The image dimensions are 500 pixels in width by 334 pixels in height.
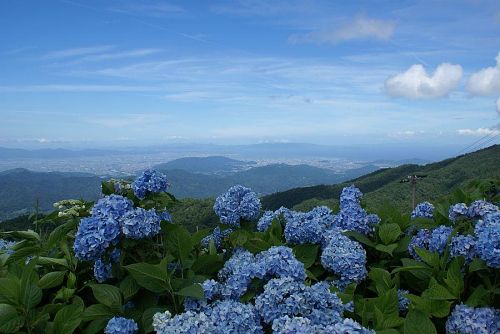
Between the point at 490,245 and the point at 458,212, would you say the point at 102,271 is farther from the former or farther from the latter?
the point at 458,212

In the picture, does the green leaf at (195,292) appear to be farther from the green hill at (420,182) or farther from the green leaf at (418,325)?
the green hill at (420,182)

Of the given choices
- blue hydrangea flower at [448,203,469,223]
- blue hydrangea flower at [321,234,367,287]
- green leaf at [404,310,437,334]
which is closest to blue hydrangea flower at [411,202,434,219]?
blue hydrangea flower at [448,203,469,223]

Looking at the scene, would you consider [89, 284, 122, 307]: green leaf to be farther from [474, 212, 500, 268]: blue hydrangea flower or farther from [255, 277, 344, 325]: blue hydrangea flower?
[474, 212, 500, 268]: blue hydrangea flower

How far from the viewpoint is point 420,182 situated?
4186 inches

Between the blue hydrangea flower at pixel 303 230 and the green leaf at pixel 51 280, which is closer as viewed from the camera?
the green leaf at pixel 51 280

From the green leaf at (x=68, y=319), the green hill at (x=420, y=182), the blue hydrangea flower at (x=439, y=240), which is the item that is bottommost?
the green hill at (x=420, y=182)

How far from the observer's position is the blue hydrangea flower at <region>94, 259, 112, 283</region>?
133 inches

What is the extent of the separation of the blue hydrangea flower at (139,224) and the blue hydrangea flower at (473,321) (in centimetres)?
227

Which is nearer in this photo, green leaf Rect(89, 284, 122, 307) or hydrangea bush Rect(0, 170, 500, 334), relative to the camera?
hydrangea bush Rect(0, 170, 500, 334)

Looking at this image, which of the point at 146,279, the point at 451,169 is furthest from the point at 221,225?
the point at 451,169

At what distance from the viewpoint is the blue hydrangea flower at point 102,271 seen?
3.37m

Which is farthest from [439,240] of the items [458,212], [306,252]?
[306,252]

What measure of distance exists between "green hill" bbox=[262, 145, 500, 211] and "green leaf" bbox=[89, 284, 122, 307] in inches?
3589

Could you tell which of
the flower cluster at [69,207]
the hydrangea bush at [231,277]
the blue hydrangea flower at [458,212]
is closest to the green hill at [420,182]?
the blue hydrangea flower at [458,212]
